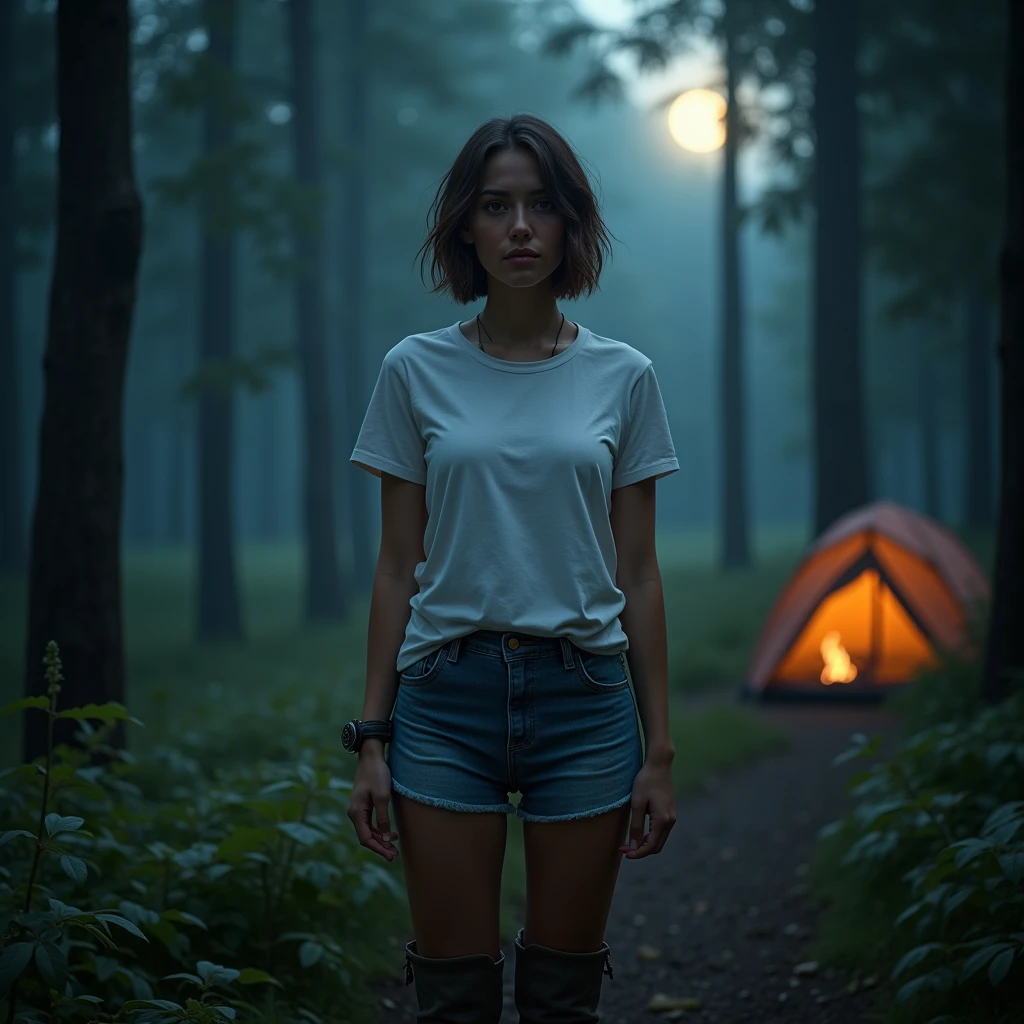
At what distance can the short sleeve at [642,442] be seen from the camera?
8.63 feet

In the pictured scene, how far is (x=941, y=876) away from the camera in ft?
11.6

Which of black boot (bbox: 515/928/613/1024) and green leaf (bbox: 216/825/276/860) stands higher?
black boot (bbox: 515/928/613/1024)

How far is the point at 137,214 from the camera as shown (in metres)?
5.12

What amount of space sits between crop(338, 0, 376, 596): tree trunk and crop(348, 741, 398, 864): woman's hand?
1789cm

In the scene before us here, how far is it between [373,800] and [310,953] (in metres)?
1.35

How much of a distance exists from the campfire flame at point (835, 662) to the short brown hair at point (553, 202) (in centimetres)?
868

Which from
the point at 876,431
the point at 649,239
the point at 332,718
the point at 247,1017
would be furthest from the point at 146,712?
the point at 649,239

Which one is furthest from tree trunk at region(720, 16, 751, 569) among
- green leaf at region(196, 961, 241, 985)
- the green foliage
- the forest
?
green leaf at region(196, 961, 241, 985)

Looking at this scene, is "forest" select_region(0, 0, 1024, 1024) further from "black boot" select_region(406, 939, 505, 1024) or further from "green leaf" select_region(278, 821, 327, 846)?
"black boot" select_region(406, 939, 505, 1024)

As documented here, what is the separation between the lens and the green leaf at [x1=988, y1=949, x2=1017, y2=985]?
9.65 ft

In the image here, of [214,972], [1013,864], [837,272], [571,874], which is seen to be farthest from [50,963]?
[837,272]

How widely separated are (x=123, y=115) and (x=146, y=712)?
8043mm

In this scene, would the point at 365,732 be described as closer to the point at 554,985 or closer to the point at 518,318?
the point at 554,985

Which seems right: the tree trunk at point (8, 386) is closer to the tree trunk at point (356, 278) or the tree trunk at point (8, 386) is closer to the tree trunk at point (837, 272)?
the tree trunk at point (356, 278)
